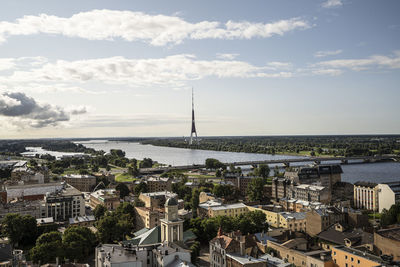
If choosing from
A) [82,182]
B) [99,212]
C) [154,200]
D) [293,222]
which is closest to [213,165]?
[82,182]

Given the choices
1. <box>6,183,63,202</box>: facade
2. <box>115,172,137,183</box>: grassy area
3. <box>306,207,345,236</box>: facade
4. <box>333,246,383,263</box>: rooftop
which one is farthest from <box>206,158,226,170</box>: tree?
<box>333,246,383,263</box>: rooftop

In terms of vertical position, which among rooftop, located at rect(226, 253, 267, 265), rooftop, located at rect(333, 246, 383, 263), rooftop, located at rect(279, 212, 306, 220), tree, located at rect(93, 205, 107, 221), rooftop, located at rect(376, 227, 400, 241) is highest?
rooftop, located at rect(376, 227, 400, 241)

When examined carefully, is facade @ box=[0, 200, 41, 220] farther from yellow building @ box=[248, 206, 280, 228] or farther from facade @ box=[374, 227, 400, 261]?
facade @ box=[374, 227, 400, 261]

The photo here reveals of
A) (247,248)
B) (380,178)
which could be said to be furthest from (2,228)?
(380,178)

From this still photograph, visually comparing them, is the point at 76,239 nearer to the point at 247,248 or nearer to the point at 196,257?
the point at 196,257

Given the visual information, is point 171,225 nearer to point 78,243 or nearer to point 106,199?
point 78,243

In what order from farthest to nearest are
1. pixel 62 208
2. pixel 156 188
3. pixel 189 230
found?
pixel 156 188 < pixel 62 208 < pixel 189 230
